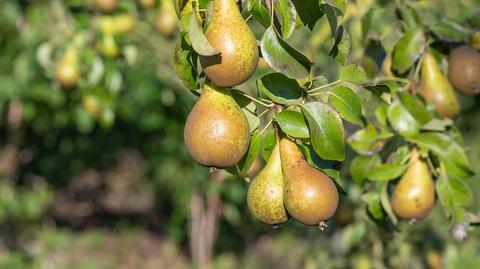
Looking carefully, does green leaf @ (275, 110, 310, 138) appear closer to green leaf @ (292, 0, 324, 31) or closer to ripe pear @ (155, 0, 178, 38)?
green leaf @ (292, 0, 324, 31)

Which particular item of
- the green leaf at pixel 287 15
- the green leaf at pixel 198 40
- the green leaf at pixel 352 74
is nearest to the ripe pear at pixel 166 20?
the green leaf at pixel 352 74

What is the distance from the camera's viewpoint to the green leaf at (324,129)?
1.03 metres

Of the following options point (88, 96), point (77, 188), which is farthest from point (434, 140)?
point (77, 188)

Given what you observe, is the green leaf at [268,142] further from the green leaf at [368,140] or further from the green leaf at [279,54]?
the green leaf at [368,140]

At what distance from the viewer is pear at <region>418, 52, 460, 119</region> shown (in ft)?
5.32

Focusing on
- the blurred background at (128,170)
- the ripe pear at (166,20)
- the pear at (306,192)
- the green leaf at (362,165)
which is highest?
the pear at (306,192)

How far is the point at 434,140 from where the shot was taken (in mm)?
1522

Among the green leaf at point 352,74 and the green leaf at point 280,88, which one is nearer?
the green leaf at point 280,88

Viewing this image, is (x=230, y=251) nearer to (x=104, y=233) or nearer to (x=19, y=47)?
(x=104, y=233)

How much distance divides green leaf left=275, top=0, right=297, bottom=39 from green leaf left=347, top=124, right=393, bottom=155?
60cm

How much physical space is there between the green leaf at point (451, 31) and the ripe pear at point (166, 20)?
1.60m

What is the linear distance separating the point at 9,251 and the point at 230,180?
51.0 inches

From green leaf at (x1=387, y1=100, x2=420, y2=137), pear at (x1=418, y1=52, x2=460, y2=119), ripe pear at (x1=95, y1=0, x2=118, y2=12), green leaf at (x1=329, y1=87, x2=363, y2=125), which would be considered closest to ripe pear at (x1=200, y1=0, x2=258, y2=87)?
green leaf at (x1=329, y1=87, x2=363, y2=125)

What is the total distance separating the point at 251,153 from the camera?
42.3 inches
